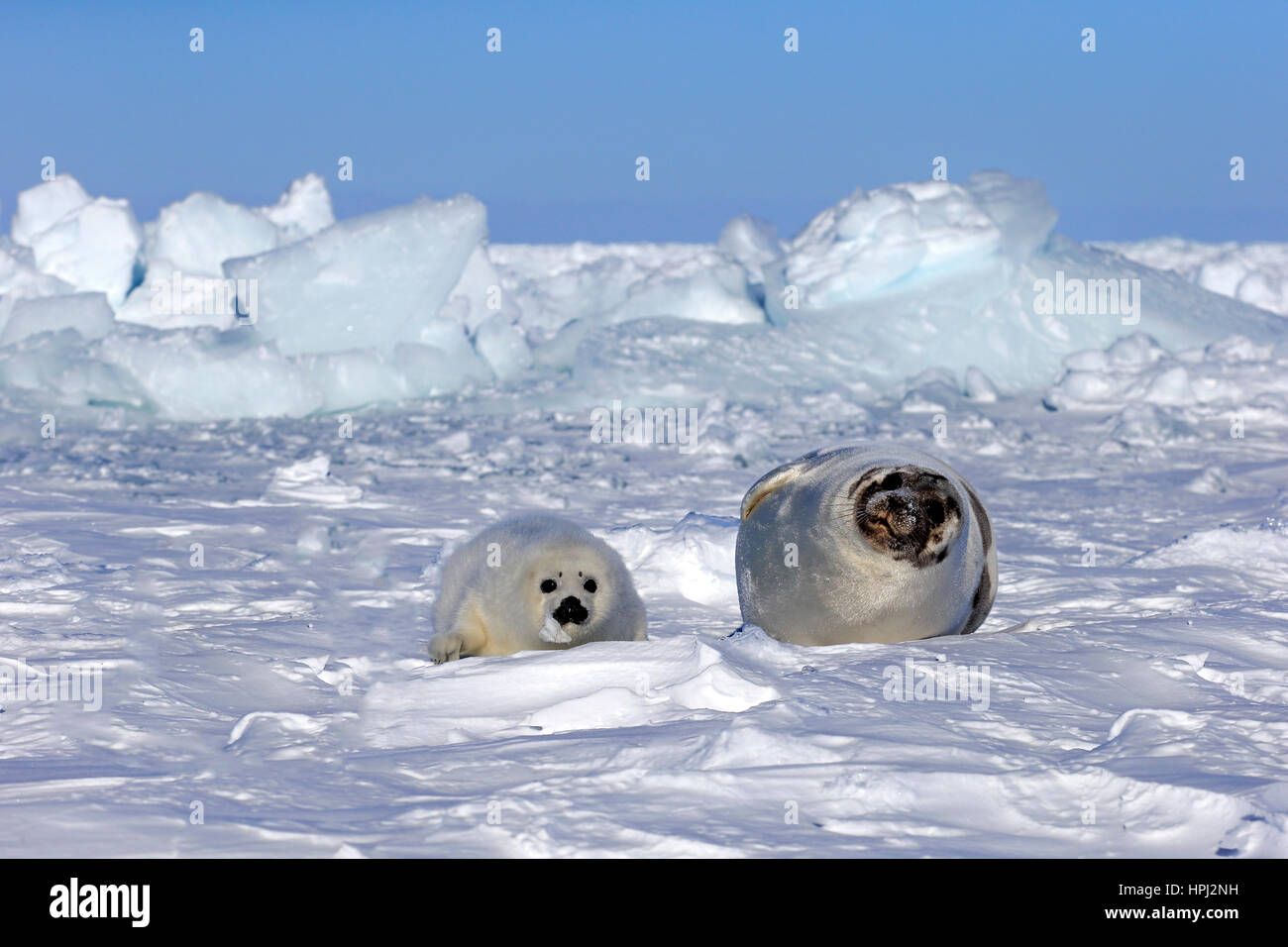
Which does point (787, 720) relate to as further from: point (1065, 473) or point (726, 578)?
point (1065, 473)

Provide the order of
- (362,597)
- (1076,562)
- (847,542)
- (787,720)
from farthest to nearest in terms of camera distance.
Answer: (1076,562), (362,597), (847,542), (787,720)

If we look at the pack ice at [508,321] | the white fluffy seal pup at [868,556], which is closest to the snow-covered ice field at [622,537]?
the pack ice at [508,321]

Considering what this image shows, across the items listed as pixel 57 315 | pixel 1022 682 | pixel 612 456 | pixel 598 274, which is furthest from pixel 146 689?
pixel 598 274

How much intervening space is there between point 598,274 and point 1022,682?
14053 millimetres

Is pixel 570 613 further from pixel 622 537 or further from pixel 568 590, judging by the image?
→ pixel 622 537

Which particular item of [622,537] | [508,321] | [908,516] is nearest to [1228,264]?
[508,321]

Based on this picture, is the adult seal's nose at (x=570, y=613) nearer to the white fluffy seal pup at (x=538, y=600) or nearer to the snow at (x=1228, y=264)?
the white fluffy seal pup at (x=538, y=600)

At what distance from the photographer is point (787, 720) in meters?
2.63

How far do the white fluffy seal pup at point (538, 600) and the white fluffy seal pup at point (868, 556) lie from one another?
41 cm

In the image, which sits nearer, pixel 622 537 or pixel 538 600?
pixel 538 600

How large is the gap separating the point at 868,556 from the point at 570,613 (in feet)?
2.73

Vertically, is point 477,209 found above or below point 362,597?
above

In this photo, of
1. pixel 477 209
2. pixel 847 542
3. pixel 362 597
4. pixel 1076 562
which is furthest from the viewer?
pixel 477 209

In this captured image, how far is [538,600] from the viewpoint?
3553 mm
